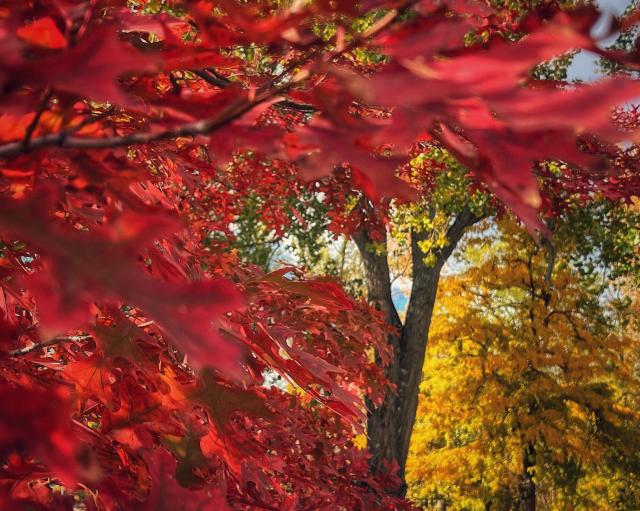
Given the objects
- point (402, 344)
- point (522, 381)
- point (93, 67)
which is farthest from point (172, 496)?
point (522, 381)

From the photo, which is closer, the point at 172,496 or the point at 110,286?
the point at 110,286

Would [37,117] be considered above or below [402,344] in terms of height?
below

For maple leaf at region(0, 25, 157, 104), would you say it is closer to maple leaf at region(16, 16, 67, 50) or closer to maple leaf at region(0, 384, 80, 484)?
maple leaf at region(16, 16, 67, 50)

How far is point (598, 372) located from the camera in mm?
14578

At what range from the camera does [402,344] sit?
8.91 m

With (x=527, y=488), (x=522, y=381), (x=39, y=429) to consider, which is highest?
(x=522, y=381)

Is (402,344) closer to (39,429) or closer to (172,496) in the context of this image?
(172,496)

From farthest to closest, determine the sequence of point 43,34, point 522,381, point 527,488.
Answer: point 527,488 < point 522,381 < point 43,34

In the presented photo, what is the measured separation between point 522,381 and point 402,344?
24.4 feet

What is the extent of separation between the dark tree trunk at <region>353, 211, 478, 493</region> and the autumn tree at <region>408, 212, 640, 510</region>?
5.52m

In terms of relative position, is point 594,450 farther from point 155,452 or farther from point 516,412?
point 155,452

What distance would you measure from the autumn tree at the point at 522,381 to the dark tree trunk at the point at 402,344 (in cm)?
552

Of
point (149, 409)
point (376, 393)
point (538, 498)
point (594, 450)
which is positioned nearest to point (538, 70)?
point (376, 393)

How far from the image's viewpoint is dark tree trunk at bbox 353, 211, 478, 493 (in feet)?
27.0
